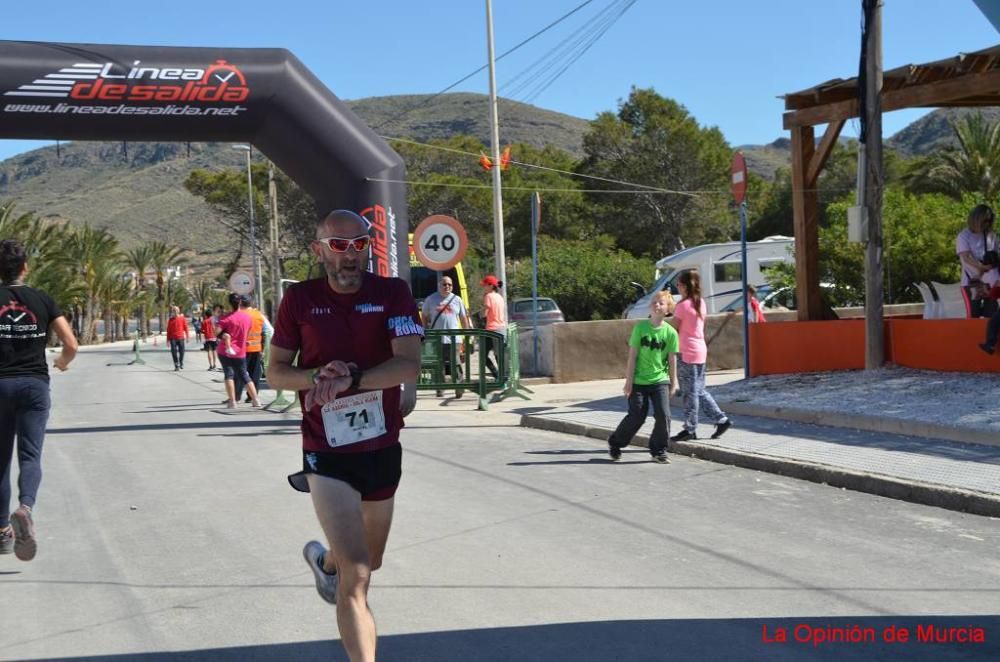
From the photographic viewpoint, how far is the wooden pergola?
1320 centimetres

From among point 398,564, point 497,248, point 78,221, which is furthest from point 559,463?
point 78,221

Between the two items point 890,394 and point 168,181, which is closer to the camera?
point 890,394

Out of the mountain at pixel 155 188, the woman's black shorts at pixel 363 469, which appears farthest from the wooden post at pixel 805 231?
the mountain at pixel 155 188

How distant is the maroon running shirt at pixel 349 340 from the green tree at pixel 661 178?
5376 cm

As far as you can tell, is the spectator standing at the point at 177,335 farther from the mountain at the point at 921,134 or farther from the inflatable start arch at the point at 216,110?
the mountain at the point at 921,134

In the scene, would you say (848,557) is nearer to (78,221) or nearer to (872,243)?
(872,243)

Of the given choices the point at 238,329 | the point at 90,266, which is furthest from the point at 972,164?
the point at 90,266

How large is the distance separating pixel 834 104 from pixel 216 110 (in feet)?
26.8

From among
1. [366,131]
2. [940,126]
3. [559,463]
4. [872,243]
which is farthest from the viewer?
[940,126]

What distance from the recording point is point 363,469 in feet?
13.9

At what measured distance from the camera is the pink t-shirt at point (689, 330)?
1077cm

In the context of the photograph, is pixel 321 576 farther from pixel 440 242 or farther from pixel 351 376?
pixel 440 242

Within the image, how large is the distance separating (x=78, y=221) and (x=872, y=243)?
14235cm

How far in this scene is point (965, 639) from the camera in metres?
4.79
